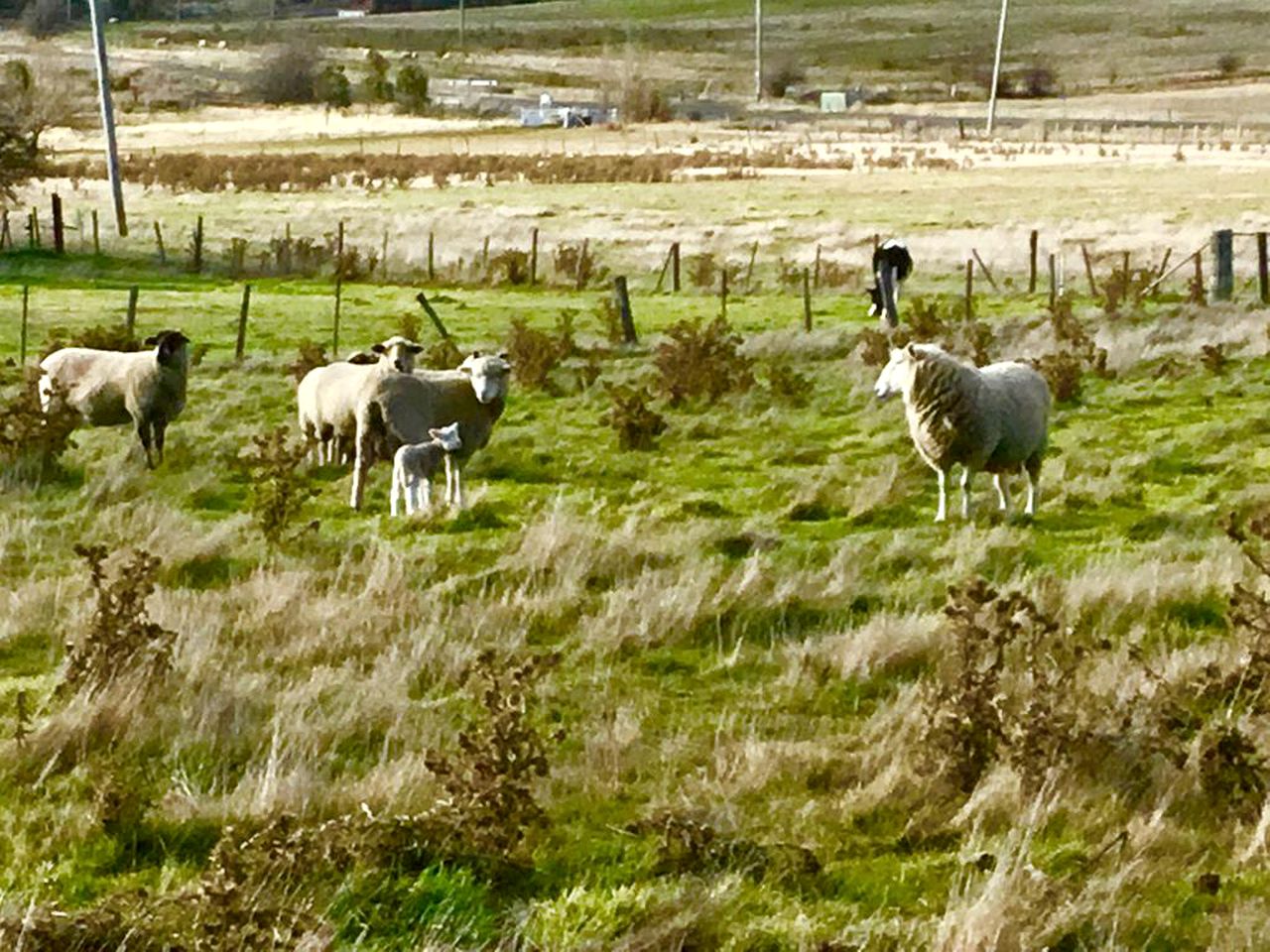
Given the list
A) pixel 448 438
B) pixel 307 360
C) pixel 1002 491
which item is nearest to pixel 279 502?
pixel 448 438

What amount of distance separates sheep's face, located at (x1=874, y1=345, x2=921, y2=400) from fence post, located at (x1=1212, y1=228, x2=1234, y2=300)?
12.9m

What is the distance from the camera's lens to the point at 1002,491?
12930 millimetres

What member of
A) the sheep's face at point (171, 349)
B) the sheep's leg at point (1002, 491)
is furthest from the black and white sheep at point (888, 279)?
the sheep's face at point (171, 349)

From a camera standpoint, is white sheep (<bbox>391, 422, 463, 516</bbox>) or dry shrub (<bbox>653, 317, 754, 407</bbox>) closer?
white sheep (<bbox>391, 422, 463, 516</bbox>)

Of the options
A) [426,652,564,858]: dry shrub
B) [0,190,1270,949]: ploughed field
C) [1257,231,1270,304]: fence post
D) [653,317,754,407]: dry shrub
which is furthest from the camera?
[1257,231,1270,304]: fence post

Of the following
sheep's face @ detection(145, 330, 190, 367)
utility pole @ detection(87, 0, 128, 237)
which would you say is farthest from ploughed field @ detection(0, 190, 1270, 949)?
utility pole @ detection(87, 0, 128, 237)

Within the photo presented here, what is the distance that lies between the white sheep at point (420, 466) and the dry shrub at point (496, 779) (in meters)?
6.25

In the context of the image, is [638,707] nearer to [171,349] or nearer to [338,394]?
[338,394]

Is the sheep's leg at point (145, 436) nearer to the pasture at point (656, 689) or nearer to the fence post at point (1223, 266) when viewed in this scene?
the pasture at point (656, 689)

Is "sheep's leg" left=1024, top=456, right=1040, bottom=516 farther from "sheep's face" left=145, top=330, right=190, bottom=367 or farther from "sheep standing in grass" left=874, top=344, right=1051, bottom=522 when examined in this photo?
"sheep's face" left=145, top=330, right=190, bottom=367

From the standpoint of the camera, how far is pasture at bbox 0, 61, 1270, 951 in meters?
5.59

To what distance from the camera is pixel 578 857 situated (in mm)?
6031

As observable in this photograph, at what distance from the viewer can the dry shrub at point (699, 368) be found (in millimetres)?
18000

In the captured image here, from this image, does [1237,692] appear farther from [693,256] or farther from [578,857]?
[693,256]
